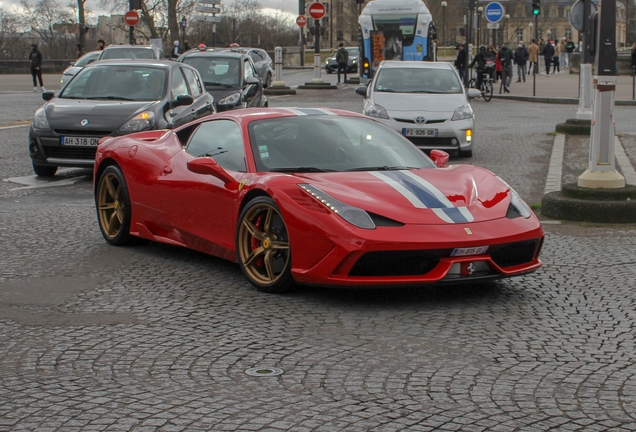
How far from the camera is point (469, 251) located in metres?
5.98

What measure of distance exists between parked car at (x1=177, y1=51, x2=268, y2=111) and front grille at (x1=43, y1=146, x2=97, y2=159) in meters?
7.77

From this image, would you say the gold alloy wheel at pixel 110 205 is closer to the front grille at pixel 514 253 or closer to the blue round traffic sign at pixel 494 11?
the front grille at pixel 514 253

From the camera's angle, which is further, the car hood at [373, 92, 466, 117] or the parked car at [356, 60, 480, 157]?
the car hood at [373, 92, 466, 117]

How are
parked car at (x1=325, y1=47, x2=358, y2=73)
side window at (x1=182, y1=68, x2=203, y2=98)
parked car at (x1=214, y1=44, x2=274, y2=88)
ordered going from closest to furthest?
side window at (x1=182, y1=68, x2=203, y2=98) < parked car at (x1=214, y1=44, x2=274, y2=88) < parked car at (x1=325, y1=47, x2=358, y2=73)

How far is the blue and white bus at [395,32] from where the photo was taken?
35.1m

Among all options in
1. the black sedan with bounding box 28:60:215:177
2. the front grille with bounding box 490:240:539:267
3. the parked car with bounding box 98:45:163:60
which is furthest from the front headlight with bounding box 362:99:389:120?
the parked car with bounding box 98:45:163:60

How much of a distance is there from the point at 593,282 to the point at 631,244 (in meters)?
1.71

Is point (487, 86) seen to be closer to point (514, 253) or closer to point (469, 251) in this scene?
point (514, 253)

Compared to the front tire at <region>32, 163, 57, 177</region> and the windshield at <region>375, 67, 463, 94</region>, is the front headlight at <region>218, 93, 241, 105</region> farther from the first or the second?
the front tire at <region>32, 163, 57, 177</region>

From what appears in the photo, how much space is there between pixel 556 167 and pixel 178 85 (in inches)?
213

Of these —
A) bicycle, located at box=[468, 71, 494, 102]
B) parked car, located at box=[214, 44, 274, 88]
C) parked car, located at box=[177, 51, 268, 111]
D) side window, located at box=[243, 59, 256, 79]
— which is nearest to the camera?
parked car, located at box=[177, 51, 268, 111]

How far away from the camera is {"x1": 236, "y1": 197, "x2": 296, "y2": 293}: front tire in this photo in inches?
248

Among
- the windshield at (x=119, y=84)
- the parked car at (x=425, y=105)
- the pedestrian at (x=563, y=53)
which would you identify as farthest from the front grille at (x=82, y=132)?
the pedestrian at (x=563, y=53)

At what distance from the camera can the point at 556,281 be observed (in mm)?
6816
